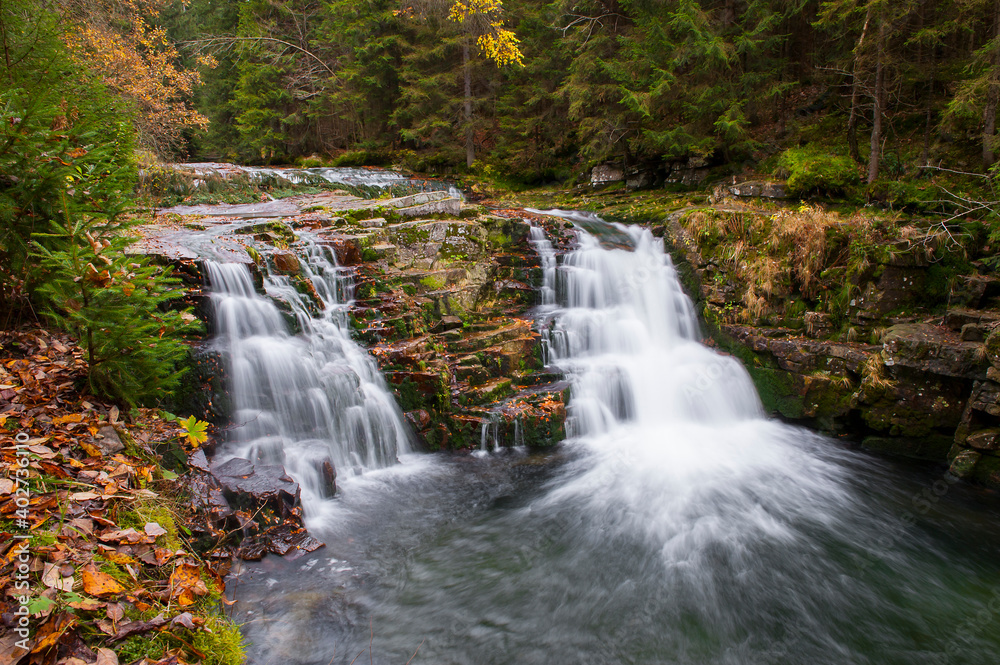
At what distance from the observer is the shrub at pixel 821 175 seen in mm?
10531

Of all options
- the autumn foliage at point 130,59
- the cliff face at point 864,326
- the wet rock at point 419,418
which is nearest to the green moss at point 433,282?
the wet rock at point 419,418

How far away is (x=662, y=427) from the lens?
316 inches

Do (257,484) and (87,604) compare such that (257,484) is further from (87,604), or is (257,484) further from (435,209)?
(435,209)

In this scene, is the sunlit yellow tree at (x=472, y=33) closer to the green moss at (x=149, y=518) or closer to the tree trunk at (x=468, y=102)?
the tree trunk at (x=468, y=102)

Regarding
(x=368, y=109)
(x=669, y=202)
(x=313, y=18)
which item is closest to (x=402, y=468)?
(x=669, y=202)

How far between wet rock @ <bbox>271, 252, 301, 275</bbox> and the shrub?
1100 centimetres

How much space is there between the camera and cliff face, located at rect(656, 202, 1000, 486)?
6.37 meters

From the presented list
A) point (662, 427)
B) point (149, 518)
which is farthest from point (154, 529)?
point (662, 427)

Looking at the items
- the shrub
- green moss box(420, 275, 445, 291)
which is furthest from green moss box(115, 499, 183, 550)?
the shrub

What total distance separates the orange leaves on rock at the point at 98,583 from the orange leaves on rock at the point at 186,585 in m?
0.36

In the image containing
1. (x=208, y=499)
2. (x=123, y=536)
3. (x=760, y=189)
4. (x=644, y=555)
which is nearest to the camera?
(x=123, y=536)

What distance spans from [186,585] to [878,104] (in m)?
13.9

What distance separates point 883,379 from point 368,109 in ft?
72.4

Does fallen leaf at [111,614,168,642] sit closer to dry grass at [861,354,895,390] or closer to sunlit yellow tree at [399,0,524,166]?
sunlit yellow tree at [399,0,524,166]
